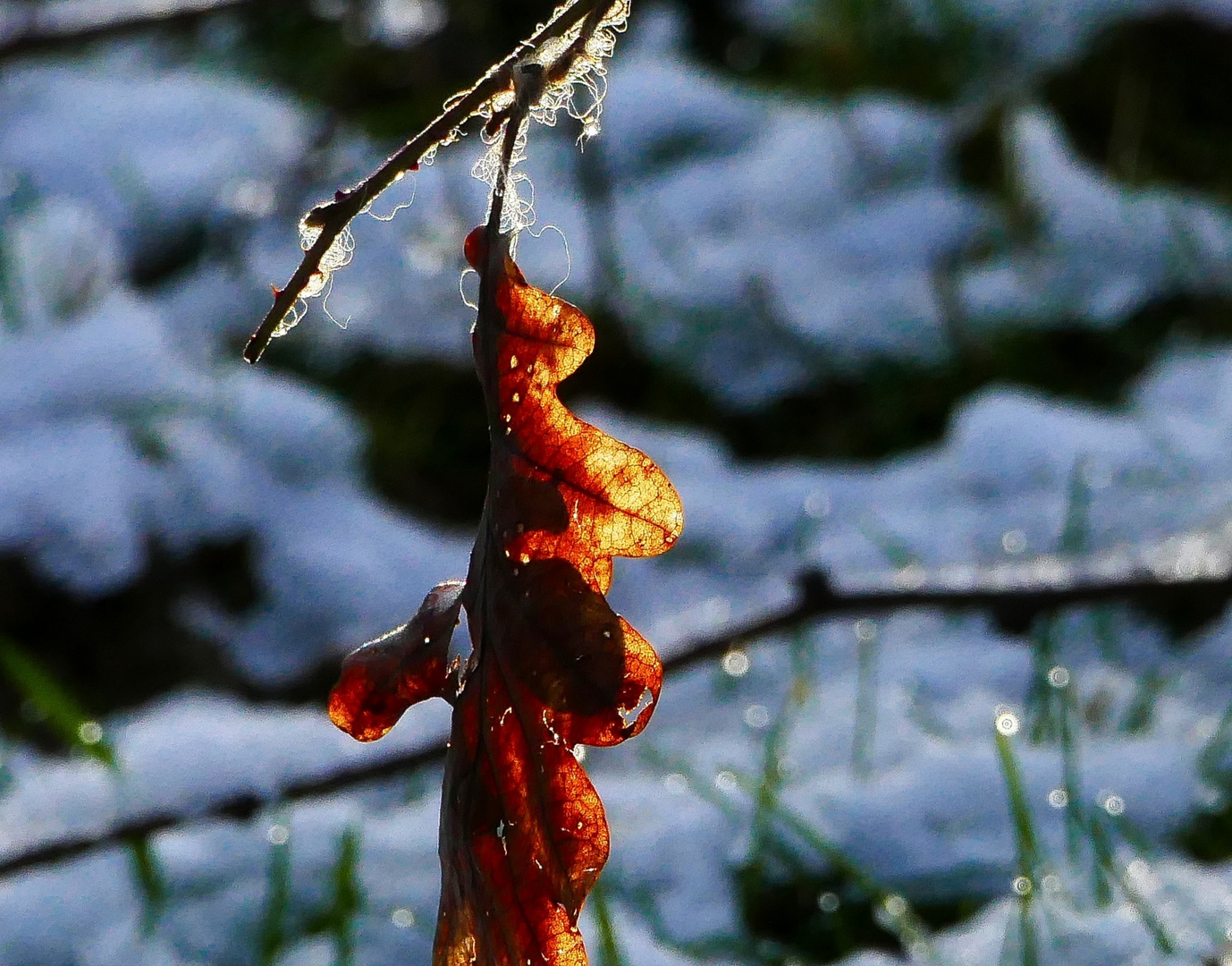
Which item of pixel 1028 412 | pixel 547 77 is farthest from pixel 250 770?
pixel 1028 412

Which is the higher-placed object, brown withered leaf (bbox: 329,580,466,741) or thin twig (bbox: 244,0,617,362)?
thin twig (bbox: 244,0,617,362)

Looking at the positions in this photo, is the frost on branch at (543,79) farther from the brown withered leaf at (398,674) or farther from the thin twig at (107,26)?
the thin twig at (107,26)

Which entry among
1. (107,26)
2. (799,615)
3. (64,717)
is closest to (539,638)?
(799,615)

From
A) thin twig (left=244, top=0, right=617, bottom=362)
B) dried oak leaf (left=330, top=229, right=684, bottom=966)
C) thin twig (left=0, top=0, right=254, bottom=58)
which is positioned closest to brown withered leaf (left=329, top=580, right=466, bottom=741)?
dried oak leaf (left=330, top=229, right=684, bottom=966)

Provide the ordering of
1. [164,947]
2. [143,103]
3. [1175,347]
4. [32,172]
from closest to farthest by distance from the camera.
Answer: [164,947] < [1175,347] < [32,172] < [143,103]

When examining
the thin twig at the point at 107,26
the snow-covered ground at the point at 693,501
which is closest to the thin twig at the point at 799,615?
the snow-covered ground at the point at 693,501

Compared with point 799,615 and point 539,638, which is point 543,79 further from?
point 799,615

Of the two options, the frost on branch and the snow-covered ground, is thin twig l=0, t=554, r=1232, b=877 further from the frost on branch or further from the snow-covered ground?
the frost on branch

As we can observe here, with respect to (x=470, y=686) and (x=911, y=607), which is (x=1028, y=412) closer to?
(x=911, y=607)
